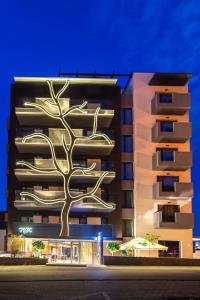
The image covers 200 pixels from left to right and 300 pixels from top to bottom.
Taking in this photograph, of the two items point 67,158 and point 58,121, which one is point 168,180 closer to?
point 67,158

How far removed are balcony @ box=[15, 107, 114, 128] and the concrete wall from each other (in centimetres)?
354

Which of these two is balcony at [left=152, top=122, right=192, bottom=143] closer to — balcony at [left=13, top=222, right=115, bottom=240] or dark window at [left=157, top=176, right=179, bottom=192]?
dark window at [left=157, top=176, right=179, bottom=192]

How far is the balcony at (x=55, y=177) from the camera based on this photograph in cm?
6138

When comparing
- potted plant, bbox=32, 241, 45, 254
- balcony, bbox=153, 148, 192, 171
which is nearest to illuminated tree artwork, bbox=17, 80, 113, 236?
potted plant, bbox=32, 241, 45, 254

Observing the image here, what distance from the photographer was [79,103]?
65688mm

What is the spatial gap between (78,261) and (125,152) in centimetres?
1359

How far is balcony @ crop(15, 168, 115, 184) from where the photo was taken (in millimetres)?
61375

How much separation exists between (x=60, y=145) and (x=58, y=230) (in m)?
9.04

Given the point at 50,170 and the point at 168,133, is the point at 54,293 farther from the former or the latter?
the point at 168,133

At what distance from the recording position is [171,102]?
6388 cm

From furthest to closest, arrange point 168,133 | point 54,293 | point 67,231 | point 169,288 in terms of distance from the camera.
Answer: point 168,133, point 67,231, point 169,288, point 54,293

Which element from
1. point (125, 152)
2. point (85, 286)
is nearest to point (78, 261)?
point (125, 152)

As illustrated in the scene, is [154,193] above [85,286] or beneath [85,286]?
above

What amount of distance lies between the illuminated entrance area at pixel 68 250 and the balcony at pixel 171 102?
52.4 feet
